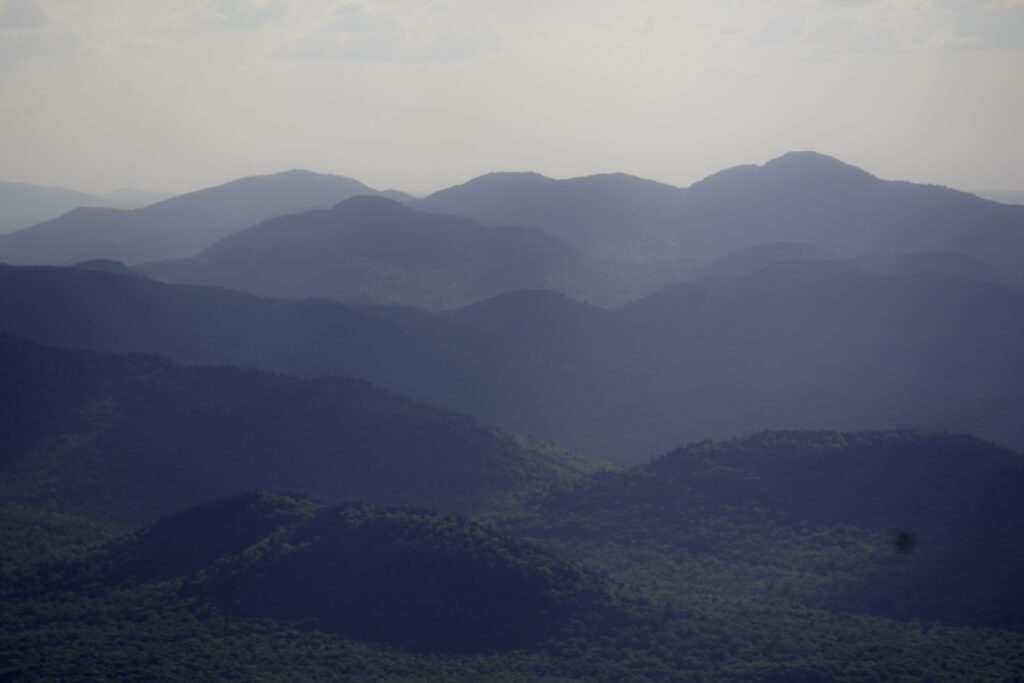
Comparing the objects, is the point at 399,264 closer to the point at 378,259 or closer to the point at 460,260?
the point at 378,259

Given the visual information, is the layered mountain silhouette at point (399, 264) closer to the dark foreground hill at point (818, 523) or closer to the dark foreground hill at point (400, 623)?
the dark foreground hill at point (818, 523)

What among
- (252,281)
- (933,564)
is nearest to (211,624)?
(933,564)

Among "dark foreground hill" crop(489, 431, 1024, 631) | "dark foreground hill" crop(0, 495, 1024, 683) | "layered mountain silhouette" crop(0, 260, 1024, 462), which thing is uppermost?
"layered mountain silhouette" crop(0, 260, 1024, 462)

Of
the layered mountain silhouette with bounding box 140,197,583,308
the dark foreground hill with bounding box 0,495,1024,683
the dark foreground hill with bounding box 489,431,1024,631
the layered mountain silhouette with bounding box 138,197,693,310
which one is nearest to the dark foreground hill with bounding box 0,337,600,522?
the dark foreground hill with bounding box 489,431,1024,631

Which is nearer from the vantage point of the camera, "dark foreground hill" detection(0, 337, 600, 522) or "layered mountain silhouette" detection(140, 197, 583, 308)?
"dark foreground hill" detection(0, 337, 600, 522)

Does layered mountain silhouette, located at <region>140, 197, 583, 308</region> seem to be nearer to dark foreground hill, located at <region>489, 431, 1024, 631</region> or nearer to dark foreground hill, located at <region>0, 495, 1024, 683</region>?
dark foreground hill, located at <region>489, 431, 1024, 631</region>
